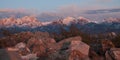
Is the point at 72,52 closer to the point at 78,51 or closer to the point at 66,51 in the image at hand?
the point at 78,51

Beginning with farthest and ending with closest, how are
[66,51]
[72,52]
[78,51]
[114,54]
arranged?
[66,51], [78,51], [72,52], [114,54]

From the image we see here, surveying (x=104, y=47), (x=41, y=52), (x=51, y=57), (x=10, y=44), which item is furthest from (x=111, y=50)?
(x=10, y=44)

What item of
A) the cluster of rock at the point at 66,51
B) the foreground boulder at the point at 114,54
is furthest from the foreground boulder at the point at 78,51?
the foreground boulder at the point at 114,54

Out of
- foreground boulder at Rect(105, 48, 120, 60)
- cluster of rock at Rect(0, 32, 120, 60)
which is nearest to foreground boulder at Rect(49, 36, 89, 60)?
cluster of rock at Rect(0, 32, 120, 60)

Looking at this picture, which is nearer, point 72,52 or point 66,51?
point 72,52

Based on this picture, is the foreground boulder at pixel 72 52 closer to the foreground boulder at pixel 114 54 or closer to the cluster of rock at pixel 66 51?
the cluster of rock at pixel 66 51

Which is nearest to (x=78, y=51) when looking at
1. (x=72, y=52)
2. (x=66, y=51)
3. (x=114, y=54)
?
(x=72, y=52)

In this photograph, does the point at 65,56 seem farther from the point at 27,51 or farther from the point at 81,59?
the point at 27,51

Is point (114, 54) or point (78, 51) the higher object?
point (78, 51)

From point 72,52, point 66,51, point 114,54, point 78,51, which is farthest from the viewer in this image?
point 66,51

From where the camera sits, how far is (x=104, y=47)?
26.0 meters

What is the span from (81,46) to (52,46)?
11.5 ft

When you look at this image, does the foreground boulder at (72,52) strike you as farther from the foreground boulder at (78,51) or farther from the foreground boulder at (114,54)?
the foreground boulder at (114,54)

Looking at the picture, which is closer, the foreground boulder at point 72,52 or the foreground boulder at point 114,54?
the foreground boulder at point 114,54
